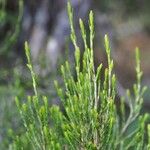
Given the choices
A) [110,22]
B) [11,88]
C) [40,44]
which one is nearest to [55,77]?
[11,88]

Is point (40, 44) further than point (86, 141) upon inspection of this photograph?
Yes

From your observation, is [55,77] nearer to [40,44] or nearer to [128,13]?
[40,44]

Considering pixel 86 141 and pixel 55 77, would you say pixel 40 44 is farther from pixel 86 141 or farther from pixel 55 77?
pixel 86 141

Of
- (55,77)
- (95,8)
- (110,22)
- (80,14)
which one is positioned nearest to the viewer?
(55,77)

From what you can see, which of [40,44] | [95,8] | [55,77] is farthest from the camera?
[95,8]

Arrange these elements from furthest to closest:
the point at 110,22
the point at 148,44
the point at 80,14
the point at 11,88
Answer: the point at 148,44, the point at 110,22, the point at 80,14, the point at 11,88

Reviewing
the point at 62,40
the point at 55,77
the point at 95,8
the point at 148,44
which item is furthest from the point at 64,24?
the point at 148,44

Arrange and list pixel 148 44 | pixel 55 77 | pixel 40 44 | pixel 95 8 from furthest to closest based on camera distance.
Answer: pixel 148 44
pixel 95 8
pixel 40 44
pixel 55 77

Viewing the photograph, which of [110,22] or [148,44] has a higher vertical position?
[148,44]

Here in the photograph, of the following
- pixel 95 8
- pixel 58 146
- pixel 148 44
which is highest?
pixel 148 44
